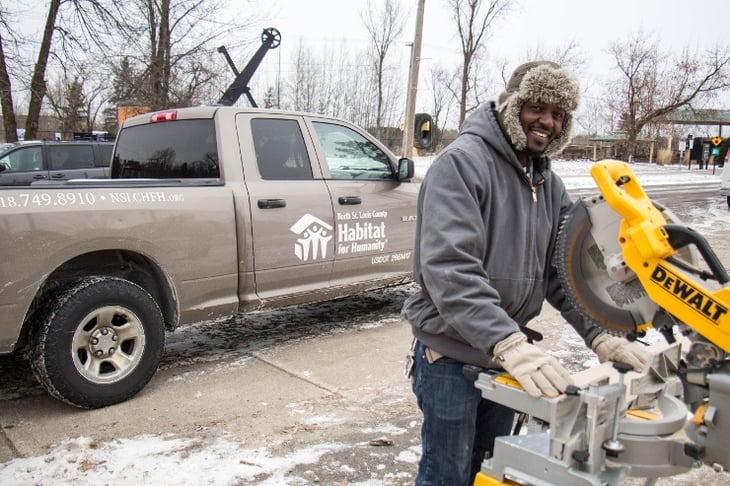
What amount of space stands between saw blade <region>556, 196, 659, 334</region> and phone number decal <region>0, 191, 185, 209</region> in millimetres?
2925

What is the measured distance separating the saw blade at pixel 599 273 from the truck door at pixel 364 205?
3.34m

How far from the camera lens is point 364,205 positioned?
17.5 ft

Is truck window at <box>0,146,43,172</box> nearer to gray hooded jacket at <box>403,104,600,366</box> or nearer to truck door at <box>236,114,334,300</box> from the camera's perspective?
truck door at <box>236,114,334,300</box>

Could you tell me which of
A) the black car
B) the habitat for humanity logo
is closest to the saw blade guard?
the habitat for humanity logo

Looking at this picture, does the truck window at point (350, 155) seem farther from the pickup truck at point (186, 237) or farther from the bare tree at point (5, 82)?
the bare tree at point (5, 82)

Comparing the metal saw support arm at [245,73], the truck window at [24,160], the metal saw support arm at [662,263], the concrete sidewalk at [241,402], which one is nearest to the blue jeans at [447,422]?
the metal saw support arm at [662,263]

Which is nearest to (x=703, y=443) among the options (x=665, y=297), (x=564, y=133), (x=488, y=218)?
(x=665, y=297)

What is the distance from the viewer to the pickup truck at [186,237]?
366cm

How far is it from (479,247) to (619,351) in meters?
0.60

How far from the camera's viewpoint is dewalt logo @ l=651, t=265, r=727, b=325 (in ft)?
4.98

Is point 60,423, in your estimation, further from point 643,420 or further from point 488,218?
point 643,420

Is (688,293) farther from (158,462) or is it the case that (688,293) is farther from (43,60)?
(43,60)

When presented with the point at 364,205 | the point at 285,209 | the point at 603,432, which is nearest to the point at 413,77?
the point at 364,205

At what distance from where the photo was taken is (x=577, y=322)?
2209 millimetres
